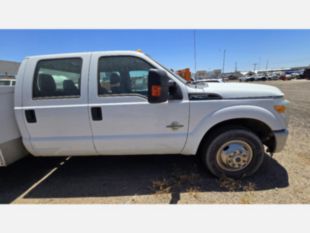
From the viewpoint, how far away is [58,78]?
266 centimetres

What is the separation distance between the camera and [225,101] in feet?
8.34

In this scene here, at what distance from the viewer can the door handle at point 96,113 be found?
2508 millimetres

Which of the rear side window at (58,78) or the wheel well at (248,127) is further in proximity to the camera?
the wheel well at (248,127)

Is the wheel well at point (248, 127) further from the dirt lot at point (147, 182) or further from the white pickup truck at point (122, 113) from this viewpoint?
the dirt lot at point (147, 182)

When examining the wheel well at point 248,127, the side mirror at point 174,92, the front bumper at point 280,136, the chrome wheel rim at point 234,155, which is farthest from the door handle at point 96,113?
the front bumper at point 280,136

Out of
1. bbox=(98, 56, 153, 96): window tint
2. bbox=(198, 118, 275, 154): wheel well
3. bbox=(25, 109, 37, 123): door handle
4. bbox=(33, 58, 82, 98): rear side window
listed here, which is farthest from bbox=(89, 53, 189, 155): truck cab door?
bbox=(25, 109, 37, 123): door handle

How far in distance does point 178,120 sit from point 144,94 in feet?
2.00

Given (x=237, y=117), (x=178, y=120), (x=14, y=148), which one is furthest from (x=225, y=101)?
(x=14, y=148)

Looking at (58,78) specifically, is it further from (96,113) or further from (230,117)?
(230,117)

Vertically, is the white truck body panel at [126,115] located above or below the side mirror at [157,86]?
below

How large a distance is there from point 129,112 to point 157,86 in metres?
0.56

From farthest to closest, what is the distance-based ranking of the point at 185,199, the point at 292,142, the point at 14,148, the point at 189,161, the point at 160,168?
the point at 292,142 → the point at 189,161 → the point at 160,168 → the point at 14,148 → the point at 185,199

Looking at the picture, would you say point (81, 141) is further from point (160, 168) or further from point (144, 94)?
point (160, 168)

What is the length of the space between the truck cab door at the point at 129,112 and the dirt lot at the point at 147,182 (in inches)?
23.3
